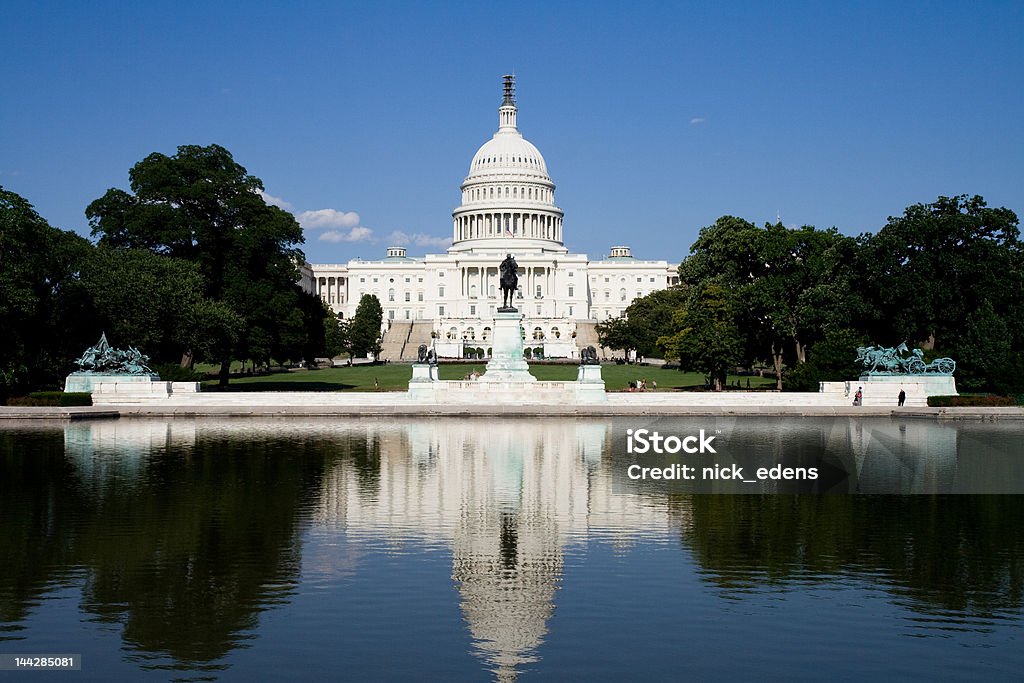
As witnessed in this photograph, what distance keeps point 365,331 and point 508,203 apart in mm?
60834

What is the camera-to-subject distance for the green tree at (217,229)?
5881 centimetres

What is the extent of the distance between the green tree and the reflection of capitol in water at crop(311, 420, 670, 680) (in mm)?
30909

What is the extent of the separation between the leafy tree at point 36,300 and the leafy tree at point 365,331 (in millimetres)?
63570

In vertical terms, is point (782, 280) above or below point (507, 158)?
below

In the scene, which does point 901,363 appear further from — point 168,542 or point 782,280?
point 168,542

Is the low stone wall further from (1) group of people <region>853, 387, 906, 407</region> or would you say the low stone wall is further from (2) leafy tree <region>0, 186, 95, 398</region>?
(1) group of people <region>853, 387, 906, 407</region>

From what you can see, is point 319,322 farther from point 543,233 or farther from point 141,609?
point 543,233

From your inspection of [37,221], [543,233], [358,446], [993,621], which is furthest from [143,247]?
[543,233]

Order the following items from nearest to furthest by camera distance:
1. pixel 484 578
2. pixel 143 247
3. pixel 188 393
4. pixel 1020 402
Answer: pixel 484 578 < pixel 1020 402 < pixel 188 393 < pixel 143 247

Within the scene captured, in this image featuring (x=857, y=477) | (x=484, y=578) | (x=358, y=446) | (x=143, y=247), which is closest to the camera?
(x=484, y=578)

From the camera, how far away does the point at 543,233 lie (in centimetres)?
17588

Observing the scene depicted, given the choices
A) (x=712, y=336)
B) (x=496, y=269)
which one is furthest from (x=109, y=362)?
(x=496, y=269)

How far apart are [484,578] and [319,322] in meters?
59.2

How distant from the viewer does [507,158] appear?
174375 mm
